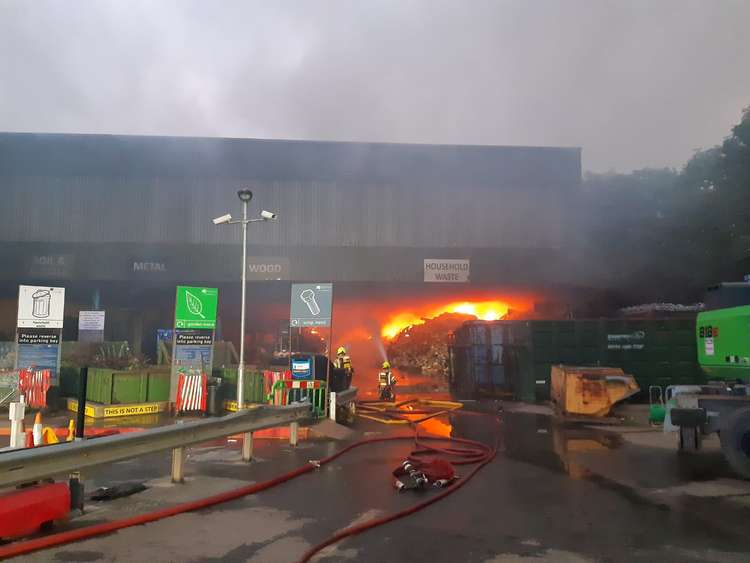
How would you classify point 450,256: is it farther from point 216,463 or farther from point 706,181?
point 216,463

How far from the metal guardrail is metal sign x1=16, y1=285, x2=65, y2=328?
6547 millimetres

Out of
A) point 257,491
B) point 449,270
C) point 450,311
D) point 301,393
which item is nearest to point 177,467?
point 257,491

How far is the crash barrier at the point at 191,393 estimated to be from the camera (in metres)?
10.3

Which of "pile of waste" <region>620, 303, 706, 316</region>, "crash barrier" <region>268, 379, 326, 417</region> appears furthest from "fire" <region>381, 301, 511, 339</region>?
"crash barrier" <region>268, 379, 326, 417</region>

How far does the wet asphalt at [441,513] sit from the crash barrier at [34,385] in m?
5.60

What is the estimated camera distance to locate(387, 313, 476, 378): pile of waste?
2230cm

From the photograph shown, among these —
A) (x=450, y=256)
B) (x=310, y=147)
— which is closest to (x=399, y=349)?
(x=450, y=256)

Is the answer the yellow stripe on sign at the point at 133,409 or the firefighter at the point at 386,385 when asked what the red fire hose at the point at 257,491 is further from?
the yellow stripe on sign at the point at 133,409

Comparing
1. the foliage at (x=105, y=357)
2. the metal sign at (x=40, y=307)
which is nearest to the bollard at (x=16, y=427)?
the metal sign at (x=40, y=307)

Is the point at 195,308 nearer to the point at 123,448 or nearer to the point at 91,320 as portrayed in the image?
the point at 91,320

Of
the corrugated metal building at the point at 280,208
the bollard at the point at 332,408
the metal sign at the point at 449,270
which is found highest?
the corrugated metal building at the point at 280,208

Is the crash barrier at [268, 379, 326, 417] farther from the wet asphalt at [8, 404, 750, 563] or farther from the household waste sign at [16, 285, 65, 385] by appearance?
the household waste sign at [16, 285, 65, 385]

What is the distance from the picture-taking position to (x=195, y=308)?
34.6ft

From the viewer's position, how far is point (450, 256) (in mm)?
19875
